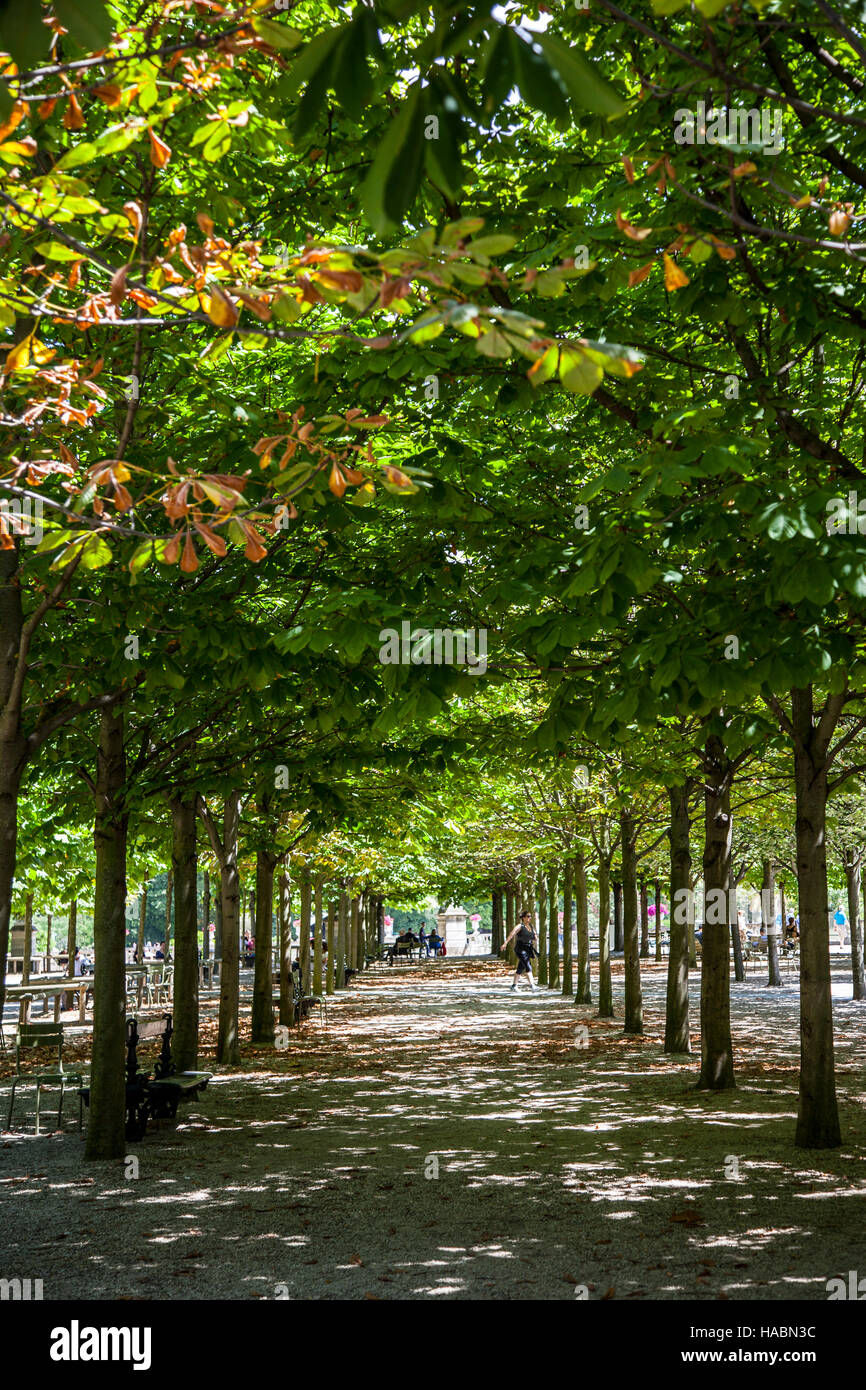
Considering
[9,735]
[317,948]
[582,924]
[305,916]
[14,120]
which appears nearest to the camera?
[14,120]

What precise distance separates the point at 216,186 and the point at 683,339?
12.2 feet

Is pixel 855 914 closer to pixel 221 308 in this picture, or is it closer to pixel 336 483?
pixel 336 483

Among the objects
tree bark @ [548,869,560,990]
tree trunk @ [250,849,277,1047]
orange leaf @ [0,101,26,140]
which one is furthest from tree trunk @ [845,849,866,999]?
orange leaf @ [0,101,26,140]

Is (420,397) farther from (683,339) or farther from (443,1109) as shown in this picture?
(443,1109)

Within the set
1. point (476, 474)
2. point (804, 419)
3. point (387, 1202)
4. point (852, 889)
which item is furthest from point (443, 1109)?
point (852, 889)

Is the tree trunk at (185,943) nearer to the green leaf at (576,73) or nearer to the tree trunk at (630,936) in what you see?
the tree trunk at (630,936)

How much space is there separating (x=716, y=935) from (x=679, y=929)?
300 centimetres

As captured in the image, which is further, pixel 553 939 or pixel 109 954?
pixel 553 939

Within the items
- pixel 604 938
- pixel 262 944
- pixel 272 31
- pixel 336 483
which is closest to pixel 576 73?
pixel 272 31

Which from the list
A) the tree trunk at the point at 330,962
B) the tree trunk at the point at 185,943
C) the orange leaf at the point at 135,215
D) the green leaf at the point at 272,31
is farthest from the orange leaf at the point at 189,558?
the tree trunk at the point at 330,962

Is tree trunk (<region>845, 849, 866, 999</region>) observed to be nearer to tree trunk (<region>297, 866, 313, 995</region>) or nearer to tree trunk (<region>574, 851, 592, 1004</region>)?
tree trunk (<region>574, 851, 592, 1004</region>)

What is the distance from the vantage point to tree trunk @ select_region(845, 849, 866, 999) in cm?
2498

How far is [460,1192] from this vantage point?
9016 millimetres
